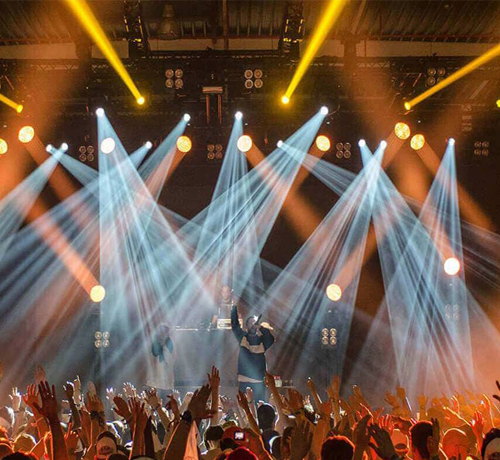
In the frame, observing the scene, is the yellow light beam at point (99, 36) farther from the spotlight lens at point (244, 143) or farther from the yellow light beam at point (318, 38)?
the yellow light beam at point (318, 38)

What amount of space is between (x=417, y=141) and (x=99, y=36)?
5.18m

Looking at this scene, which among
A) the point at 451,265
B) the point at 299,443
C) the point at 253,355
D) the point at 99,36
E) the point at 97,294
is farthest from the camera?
the point at 451,265

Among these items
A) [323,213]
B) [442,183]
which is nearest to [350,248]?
[323,213]

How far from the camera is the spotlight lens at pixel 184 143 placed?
37.2 feet

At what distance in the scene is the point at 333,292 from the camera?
39.5ft

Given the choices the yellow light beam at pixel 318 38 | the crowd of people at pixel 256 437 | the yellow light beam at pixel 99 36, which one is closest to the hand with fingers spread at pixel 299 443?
the crowd of people at pixel 256 437

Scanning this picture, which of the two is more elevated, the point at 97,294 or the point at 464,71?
the point at 464,71

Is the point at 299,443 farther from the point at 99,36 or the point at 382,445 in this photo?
the point at 99,36

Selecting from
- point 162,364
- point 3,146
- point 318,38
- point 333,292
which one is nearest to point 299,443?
point 162,364

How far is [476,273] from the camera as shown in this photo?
12.2 meters

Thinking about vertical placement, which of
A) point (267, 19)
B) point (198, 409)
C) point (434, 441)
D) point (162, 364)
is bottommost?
point (162, 364)

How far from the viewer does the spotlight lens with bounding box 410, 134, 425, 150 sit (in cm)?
1134

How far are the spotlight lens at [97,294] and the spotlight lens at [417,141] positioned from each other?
561 cm

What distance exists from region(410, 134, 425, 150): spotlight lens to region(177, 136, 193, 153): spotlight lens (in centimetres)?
359
